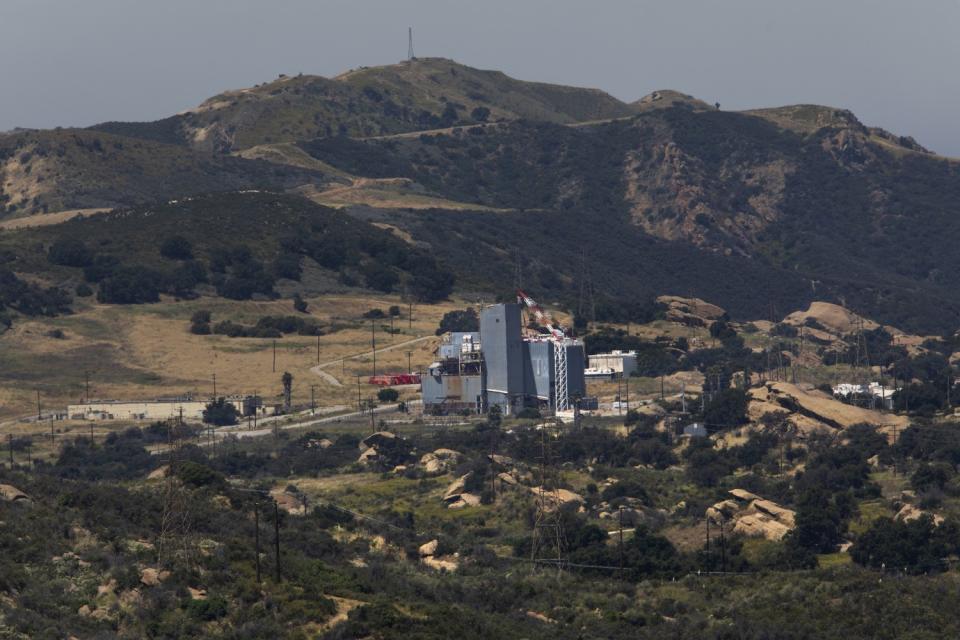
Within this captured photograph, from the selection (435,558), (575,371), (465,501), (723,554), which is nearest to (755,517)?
(723,554)

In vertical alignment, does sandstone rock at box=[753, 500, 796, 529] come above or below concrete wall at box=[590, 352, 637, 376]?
below

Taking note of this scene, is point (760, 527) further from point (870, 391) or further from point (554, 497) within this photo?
point (870, 391)

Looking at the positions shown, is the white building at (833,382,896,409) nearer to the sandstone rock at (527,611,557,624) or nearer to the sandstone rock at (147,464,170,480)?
the sandstone rock at (147,464,170,480)

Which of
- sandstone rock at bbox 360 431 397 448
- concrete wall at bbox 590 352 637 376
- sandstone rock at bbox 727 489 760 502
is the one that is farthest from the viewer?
concrete wall at bbox 590 352 637 376

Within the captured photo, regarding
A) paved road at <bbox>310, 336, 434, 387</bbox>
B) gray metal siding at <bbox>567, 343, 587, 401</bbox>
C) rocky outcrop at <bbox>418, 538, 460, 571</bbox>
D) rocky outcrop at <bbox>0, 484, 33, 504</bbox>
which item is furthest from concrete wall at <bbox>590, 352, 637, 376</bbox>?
rocky outcrop at <bbox>0, 484, 33, 504</bbox>

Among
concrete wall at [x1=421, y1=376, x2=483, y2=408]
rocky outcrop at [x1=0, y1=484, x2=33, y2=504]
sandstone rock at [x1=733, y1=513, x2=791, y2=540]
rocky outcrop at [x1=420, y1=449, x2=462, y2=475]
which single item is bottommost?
sandstone rock at [x1=733, y1=513, x2=791, y2=540]

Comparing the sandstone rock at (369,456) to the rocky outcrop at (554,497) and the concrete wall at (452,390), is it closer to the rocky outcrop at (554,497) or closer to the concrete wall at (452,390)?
the rocky outcrop at (554,497)
